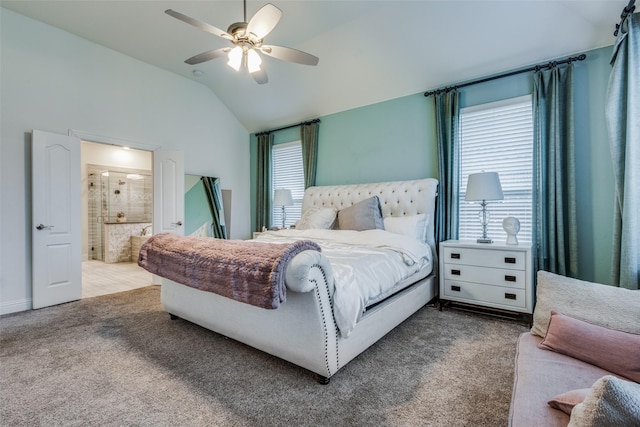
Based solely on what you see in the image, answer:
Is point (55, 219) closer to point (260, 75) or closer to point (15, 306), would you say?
point (15, 306)

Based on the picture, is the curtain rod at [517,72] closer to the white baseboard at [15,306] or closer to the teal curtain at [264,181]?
the teal curtain at [264,181]

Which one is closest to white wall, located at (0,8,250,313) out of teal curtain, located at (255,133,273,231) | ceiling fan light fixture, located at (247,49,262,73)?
teal curtain, located at (255,133,273,231)

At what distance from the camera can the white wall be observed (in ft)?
10.8

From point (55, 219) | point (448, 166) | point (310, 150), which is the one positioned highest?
point (310, 150)

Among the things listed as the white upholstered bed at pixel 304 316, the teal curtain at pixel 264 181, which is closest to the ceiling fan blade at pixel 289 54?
the white upholstered bed at pixel 304 316

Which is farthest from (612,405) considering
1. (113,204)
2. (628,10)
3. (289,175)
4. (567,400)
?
(113,204)

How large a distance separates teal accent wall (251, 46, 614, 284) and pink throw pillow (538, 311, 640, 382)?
199 cm

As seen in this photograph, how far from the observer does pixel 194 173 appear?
16.9ft

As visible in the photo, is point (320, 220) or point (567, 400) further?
point (320, 220)

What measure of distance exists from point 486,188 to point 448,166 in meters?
0.66

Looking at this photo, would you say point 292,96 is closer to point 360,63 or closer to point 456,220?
point 360,63

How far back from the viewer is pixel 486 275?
296 centimetres

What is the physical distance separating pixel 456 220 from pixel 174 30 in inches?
168

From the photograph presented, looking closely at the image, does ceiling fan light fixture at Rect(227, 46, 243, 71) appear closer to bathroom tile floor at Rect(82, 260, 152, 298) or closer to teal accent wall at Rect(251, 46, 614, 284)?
teal accent wall at Rect(251, 46, 614, 284)
